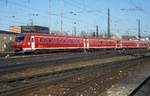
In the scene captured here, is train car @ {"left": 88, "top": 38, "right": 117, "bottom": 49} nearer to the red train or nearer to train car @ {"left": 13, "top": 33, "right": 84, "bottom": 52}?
the red train

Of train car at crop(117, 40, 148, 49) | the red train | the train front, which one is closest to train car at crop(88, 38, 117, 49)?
the red train

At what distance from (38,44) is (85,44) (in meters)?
20.0

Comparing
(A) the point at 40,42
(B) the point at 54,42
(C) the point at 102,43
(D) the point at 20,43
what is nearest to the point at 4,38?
(C) the point at 102,43


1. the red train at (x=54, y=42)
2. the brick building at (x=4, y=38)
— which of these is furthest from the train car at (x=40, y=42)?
the brick building at (x=4, y=38)

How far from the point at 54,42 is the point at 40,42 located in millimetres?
4825

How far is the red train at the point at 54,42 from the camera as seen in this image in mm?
46906

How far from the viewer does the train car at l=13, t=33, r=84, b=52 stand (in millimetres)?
46719

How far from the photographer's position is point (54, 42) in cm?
5347

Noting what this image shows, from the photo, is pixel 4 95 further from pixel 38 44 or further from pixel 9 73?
pixel 38 44

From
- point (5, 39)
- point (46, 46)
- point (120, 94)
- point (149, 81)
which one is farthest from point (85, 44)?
point (120, 94)

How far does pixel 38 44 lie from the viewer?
48469 mm

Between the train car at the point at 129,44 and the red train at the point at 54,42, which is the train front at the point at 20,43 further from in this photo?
the train car at the point at 129,44

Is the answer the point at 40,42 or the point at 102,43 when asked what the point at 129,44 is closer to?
the point at 102,43

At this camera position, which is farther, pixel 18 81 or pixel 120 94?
pixel 18 81
